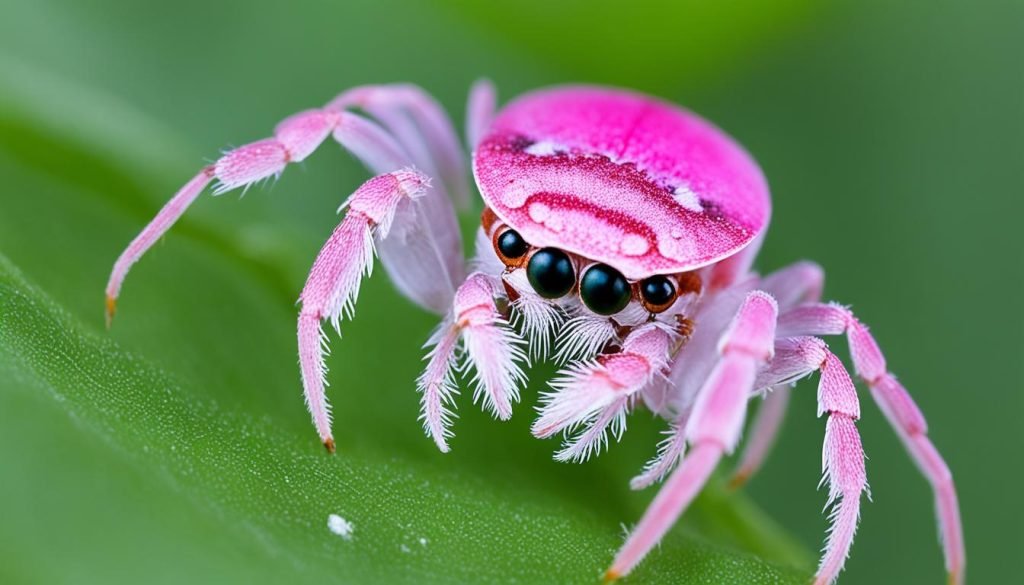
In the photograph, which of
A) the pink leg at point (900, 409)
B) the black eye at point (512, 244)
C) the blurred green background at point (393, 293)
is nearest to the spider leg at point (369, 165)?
the blurred green background at point (393, 293)

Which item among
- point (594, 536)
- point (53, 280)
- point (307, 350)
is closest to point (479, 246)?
point (307, 350)

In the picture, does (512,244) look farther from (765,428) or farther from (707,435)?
(765,428)

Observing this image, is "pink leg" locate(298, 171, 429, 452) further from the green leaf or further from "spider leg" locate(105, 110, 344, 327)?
"spider leg" locate(105, 110, 344, 327)

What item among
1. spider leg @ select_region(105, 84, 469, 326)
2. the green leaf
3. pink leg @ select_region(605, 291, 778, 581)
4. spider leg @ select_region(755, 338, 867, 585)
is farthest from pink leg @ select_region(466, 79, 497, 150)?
pink leg @ select_region(605, 291, 778, 581)

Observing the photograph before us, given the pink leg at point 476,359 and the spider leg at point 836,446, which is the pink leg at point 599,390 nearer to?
the pink leg at point 476,359

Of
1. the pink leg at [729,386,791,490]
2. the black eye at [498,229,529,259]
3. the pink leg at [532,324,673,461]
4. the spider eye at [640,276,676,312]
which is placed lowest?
the pink leg at [729,386,791,490]

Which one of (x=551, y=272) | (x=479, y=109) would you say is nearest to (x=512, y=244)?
(x=551, y=272)
